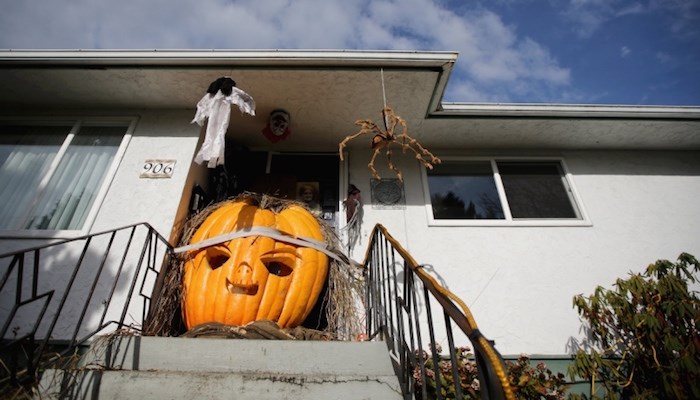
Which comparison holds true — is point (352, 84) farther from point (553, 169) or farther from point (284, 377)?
point (553, 169)

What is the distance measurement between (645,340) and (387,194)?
2987 mm

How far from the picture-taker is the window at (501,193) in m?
3.93

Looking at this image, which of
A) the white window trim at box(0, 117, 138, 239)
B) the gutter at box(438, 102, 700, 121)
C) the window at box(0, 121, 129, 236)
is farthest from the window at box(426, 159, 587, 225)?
the window at box(0, 121, 129, 236)

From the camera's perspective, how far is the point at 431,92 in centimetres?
336

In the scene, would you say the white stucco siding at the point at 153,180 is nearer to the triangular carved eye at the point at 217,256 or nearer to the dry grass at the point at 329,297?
the dry grass at the point at 329,297

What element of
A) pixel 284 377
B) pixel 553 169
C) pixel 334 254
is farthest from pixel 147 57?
pixel 553 169

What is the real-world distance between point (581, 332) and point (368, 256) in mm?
2512

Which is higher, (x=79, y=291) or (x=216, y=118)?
(x=216, y=118)

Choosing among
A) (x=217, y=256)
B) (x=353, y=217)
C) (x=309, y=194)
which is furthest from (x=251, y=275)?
(x=309, y=194)

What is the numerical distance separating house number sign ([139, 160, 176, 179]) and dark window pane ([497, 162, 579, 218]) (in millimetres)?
4358

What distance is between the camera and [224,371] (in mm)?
1800

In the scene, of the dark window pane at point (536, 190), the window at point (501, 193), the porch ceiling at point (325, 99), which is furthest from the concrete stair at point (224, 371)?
the dark window pane at point (536, 190)

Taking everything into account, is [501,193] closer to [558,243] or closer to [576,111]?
[558,243]

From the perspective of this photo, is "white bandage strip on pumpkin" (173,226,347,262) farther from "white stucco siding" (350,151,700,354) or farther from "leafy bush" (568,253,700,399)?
"leafy bush" (568,253,700,399)
